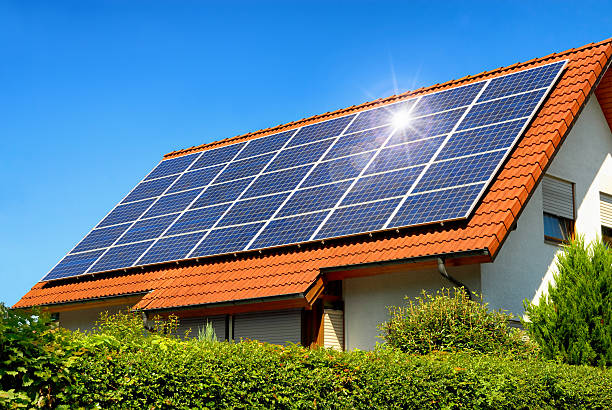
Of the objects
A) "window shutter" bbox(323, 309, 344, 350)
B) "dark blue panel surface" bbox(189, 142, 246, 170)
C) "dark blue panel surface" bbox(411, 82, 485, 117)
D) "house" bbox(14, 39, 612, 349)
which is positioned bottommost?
"window shutter" bbox(323, 309, 344, 350)

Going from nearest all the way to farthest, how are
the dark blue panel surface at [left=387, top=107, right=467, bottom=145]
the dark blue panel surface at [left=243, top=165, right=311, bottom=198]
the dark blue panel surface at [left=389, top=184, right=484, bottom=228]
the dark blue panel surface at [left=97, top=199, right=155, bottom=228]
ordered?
the dark blue panel surface at [left=389, top=184, right=484, bottom=228], the dark blue panel surface at [left=387, top=107, right=467, bottom=145], the dark blue panel surface at [left=243, top=165, right=311, bottom=198], the dark blue panel surface at [left=97, top=199, right=155, bottom=228]

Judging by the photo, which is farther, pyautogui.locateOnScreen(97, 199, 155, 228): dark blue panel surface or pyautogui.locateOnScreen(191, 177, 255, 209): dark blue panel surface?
pyautogui.locateOnScreen(97, 199, 155, 228): dark blue panel surface

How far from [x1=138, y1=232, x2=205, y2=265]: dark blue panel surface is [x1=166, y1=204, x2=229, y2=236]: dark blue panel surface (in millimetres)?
254

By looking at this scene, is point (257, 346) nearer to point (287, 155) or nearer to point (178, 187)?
point (287, 155)

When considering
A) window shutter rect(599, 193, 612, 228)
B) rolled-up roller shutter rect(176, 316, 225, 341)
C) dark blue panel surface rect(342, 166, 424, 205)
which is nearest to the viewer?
dark blue panel surface rect(342, 166, 424, 205)

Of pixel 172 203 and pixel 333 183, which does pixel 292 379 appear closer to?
pixel 333 183

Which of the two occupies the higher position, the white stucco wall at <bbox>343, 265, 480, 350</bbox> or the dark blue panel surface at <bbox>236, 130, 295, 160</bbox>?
the dark blue panel surface at <bbox>236, 130, 295, 160</bbox>

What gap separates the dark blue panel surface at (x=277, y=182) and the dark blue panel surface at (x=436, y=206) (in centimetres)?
394

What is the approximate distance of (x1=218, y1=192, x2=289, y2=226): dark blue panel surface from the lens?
18.0 metres

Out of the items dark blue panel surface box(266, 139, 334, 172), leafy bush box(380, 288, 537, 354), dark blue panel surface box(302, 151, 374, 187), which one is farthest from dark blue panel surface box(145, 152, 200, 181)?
leafy bush box(380, 288, 537, 354)

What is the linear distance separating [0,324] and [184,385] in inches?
97.4

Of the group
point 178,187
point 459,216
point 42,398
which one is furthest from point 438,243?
point 178,187

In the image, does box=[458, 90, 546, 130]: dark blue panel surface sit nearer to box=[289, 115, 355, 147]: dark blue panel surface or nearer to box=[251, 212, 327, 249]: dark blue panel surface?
box=[251, 212, 327, 249]: dark blue panel surface

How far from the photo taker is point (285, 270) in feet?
52.5
